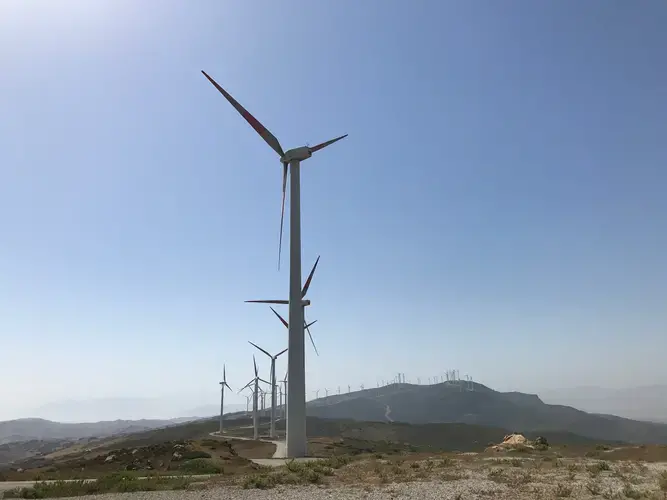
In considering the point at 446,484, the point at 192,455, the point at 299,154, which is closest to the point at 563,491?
the point at 446,484

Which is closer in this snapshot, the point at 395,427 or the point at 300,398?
the point at 300,398

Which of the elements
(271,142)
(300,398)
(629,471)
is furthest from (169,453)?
(629,471)

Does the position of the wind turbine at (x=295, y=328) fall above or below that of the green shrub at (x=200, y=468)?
above

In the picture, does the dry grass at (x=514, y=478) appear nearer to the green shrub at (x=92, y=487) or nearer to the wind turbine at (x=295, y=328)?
the green shrub at (x=92, y=487)

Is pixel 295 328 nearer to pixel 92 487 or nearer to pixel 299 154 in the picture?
pixel 299 154

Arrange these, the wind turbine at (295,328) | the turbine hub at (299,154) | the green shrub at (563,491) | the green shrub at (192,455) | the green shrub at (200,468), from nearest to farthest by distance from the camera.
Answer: the green shrub at (563,491) < the green shrub at (200,468) < the wind turbine at (295,328) < the green shrub at (192,455) < the turbine hub at (299,154)

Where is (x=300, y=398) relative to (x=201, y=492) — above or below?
above

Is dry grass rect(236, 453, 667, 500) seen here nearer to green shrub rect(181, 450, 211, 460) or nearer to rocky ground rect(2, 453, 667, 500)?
rocky ground rect(2, 453, 667, 500)

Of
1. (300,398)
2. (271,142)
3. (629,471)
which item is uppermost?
(271,142)

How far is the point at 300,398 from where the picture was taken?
1858 inches

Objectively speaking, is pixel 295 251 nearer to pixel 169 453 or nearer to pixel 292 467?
pixel 292 467

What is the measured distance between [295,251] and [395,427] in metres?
154

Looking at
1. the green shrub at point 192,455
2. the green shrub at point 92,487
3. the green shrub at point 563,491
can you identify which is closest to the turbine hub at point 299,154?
the green shrub at point 92,487

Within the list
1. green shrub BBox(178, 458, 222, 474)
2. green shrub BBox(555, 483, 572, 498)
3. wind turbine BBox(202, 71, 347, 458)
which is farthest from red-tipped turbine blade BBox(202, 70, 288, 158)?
green shrub BBox(555, 483, 572, 498)
